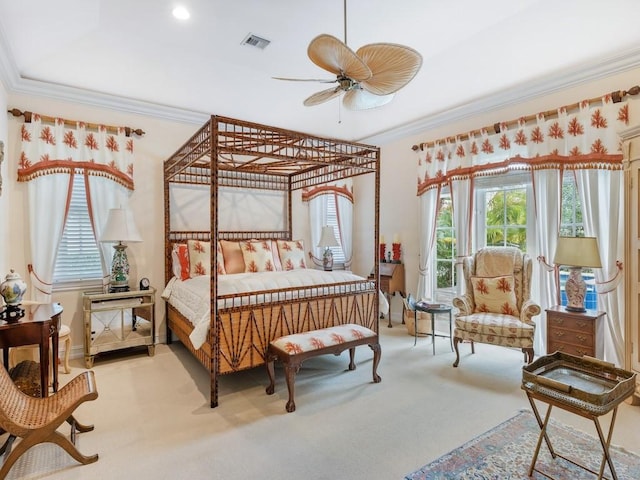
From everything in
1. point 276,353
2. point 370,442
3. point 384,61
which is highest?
point 384,61

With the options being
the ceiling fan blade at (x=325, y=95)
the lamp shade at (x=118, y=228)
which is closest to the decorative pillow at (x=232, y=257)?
the lamp shade at (x=118, y=228)

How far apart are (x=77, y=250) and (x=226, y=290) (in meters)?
2.08

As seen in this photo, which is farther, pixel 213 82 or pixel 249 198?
pixel 249 198

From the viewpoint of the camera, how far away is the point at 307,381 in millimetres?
3199

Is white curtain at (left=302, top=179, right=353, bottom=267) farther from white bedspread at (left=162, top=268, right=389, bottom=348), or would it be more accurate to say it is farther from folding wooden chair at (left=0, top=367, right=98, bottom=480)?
folding wooden chair at (left=0, top=367, right=98, bottom=480)

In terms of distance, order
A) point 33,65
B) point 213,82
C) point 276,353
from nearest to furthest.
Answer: point 276,353
point 33,65
point 213,82

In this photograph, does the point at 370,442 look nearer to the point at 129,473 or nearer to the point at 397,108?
the point at 129,473

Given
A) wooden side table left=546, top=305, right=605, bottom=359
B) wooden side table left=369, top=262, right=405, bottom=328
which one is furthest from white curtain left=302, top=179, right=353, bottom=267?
wooden side table left=546, top=305, right=605, bottom=359

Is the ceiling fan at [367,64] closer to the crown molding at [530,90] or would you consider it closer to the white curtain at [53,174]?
the crown molding at [530,90]

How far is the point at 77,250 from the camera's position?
12.7ft

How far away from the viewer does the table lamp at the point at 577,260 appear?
9.86 feet

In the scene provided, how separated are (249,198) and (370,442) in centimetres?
366

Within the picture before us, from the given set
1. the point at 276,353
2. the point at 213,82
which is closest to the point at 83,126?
the point at 213,82

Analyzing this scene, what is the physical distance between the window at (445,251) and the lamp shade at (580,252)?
157 cm
